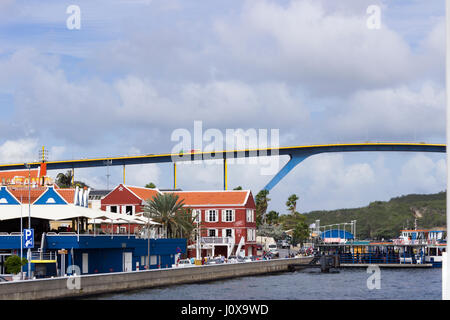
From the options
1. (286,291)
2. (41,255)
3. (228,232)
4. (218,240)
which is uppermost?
(41,255)

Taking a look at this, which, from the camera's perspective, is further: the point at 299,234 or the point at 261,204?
the point at 299,234

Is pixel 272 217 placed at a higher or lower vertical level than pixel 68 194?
lower

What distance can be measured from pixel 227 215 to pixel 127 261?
105 feet

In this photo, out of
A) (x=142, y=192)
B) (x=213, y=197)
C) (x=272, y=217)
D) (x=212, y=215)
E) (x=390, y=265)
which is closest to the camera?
(x=142, y=192)

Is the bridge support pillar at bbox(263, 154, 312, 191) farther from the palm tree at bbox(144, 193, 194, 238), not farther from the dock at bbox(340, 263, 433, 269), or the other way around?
the palm tree at bbox(144, 193, 194, 238)

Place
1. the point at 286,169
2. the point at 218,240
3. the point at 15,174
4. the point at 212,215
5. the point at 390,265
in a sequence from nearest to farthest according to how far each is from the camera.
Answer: the point at 218,240
the point at 212,215
the point at 15,174
the point at 390,265
the point at 286,169

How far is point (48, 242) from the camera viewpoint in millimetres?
46125

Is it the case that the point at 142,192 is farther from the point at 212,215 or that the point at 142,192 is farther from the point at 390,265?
the point at 390,265

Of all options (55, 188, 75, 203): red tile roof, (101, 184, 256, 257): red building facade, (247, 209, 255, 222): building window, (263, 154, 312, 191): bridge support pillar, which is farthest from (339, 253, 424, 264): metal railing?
(55, 188, 75, 203): red tile roof

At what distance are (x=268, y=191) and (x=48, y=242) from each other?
70.3 metres

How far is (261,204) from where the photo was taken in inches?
4594

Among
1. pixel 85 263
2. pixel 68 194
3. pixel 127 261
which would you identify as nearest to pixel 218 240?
pixel 68 194

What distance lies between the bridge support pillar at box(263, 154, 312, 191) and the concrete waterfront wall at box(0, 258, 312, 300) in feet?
135

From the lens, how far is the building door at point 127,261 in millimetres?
53750
